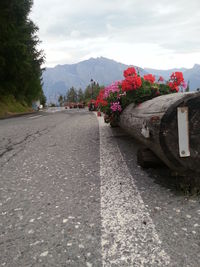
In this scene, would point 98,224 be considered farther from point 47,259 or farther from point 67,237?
point 47,259

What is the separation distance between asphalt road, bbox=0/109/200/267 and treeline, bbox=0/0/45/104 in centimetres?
1609

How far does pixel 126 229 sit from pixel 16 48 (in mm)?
18664

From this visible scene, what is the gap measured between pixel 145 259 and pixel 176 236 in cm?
32

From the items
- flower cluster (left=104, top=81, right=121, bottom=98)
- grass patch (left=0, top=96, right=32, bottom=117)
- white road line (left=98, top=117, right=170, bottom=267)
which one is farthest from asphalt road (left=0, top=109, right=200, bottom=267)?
grass patch (left=0, top=96, right=32, bottom=117)

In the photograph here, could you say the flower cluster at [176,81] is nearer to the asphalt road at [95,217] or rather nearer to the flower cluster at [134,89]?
the flower cluster at [134,89]

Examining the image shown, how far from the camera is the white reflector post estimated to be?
2049mm

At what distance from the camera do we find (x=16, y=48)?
1758cm

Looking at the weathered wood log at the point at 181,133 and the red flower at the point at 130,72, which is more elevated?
the red flower at the point at 130,72

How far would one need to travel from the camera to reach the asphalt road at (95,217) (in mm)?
1355

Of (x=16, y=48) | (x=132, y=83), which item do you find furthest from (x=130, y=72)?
(x=16, y=48)

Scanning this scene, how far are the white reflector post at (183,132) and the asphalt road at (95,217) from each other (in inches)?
16.0

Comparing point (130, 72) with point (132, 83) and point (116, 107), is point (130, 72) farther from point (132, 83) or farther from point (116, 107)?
point (116, 107)

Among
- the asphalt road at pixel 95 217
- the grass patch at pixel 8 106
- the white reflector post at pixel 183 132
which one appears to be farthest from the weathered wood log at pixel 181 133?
the grass patch at pixel 8 106

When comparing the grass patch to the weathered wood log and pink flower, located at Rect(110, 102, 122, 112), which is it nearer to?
pink flower, located at Rect(110, 102, 122, 112)
